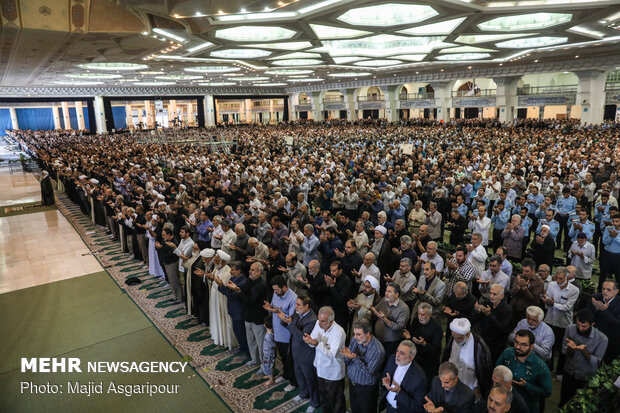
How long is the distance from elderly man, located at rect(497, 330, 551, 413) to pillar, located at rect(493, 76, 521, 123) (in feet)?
104

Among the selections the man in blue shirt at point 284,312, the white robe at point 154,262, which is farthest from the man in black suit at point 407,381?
the white robe at point 154,262

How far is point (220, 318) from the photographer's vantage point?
5.71m

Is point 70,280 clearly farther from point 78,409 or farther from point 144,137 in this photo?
point 144,137

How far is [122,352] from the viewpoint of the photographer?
5.82 meters

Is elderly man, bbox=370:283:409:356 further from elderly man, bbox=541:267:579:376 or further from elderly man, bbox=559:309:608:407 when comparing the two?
elderly man, bbox=541:267:579:376

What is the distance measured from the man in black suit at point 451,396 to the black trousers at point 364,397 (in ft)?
2.54

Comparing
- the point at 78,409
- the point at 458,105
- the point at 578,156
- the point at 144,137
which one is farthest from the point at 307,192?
the point at 458,105

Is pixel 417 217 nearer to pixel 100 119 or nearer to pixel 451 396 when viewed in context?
pixel 451 396

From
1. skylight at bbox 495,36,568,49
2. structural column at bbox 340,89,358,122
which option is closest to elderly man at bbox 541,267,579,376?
skylight at bbox 495,36,568,49

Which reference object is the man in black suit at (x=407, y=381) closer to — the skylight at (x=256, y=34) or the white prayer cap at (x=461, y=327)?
the white prayer cap at (x=461, y=327)

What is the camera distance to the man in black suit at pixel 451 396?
3.17m

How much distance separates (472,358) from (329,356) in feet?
4.44

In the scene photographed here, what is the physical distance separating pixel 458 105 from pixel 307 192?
28.5m

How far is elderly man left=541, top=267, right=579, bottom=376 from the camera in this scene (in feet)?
15.5
